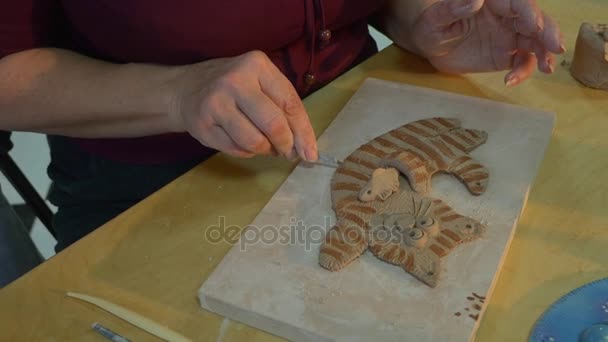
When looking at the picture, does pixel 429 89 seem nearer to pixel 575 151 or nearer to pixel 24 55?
pixel 575 151

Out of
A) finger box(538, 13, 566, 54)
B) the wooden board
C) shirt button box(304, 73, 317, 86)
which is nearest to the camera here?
the wooden board

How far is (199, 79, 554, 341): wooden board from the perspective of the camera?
602mm

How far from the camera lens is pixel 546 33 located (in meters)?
0.81

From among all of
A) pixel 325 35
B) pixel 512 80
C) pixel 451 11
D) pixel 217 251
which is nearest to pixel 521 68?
pixel 512 80

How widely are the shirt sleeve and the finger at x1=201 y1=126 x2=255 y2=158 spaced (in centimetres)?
28

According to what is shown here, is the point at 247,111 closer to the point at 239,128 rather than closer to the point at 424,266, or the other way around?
the point at 239,128

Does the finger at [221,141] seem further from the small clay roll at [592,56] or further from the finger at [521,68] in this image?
the small clay roll at [592,56]

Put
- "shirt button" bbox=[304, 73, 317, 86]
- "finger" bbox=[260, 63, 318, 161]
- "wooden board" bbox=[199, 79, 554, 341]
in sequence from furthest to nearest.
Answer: "shirt button" bbox=[304, 73, 317, 86] → "finger" bbox=[260, 63, 318, 161] → "wooden board" bbox=[199, 79, 554, 341]

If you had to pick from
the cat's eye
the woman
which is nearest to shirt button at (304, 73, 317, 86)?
the woman

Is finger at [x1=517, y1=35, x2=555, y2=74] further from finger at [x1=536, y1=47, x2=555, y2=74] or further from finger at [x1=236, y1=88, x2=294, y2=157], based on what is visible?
finger at [x1=236, y1=88, x2=294, y2=157]

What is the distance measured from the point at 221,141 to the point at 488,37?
43cm

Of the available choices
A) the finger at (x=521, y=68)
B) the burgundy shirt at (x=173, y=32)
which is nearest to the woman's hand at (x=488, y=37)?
the finger at (x=521, y=68)

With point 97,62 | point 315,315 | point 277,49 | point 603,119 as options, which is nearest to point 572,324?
point 315,315

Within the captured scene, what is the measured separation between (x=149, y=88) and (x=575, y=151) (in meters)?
0.55
